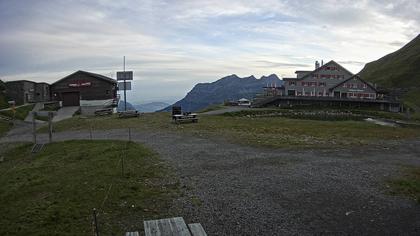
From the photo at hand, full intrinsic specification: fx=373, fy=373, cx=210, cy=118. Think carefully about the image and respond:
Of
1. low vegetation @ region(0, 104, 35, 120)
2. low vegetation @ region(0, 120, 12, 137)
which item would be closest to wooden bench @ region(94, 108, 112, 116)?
low vegetation @ region(0, 104, 35, 120)

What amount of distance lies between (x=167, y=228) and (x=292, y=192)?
20.3ft

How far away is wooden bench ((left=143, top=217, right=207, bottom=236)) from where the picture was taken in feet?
24.9

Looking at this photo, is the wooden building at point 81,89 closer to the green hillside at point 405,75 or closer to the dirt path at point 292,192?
the dirt path at point 292,192

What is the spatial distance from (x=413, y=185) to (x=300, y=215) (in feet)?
19.2

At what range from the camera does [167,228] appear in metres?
7.87

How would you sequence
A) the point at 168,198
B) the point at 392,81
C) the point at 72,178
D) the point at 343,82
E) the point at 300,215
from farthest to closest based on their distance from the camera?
the point at 392,81, the point at 343,82, the point at 72,178, the point at 168,198, the point at 300,215

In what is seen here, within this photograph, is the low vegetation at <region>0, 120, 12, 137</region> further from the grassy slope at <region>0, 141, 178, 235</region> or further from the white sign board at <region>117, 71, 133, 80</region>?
the white sign board at <region>117, 71, 133, 80</region>

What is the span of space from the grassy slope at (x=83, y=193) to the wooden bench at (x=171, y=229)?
5.28 feet

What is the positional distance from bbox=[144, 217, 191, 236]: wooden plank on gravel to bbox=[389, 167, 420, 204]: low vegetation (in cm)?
835

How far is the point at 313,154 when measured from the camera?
2055 cm

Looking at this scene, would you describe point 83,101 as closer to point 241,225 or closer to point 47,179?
point 47,179

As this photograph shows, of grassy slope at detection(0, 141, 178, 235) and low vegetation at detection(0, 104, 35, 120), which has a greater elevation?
low vegetation at detection(0, 104, 35, 120)

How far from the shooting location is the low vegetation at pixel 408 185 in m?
12.8

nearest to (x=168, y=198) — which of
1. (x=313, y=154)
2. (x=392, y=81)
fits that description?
(x=313, y=154)
